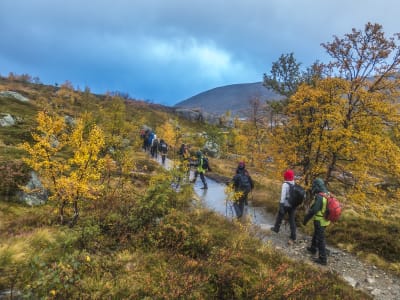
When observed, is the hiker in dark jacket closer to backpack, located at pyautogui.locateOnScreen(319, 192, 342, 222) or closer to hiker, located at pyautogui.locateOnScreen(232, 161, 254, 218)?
backpack, located at pyautogui.locateOnScreen(319, 192, 342, 222)

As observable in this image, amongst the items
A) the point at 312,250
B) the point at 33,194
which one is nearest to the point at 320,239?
the point at 312,250

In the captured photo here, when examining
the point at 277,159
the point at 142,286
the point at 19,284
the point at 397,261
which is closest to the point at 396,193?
the point at 397,261

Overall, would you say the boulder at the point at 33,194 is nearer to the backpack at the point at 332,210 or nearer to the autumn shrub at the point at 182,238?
the autumn shrub at the point at 182,238

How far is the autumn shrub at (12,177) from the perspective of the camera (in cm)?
1102

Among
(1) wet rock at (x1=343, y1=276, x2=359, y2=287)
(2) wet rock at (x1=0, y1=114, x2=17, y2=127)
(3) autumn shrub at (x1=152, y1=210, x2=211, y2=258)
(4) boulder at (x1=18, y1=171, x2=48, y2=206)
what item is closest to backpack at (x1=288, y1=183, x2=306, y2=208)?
(1) wet rock at (x1=343, y1=276, x2=359, y2=287)

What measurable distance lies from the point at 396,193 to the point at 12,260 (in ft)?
45.8

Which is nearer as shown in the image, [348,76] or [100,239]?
[100,239]

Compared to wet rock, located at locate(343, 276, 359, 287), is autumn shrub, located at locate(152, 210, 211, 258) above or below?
above

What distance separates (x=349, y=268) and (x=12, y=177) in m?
13.4

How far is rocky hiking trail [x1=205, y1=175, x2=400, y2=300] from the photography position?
8.23 meters

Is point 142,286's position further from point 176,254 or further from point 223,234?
point 223,234

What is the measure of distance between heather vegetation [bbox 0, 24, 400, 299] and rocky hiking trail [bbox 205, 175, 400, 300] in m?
0.66

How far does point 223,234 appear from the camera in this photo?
28.7 ft

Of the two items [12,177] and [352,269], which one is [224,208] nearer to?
[352,269]
